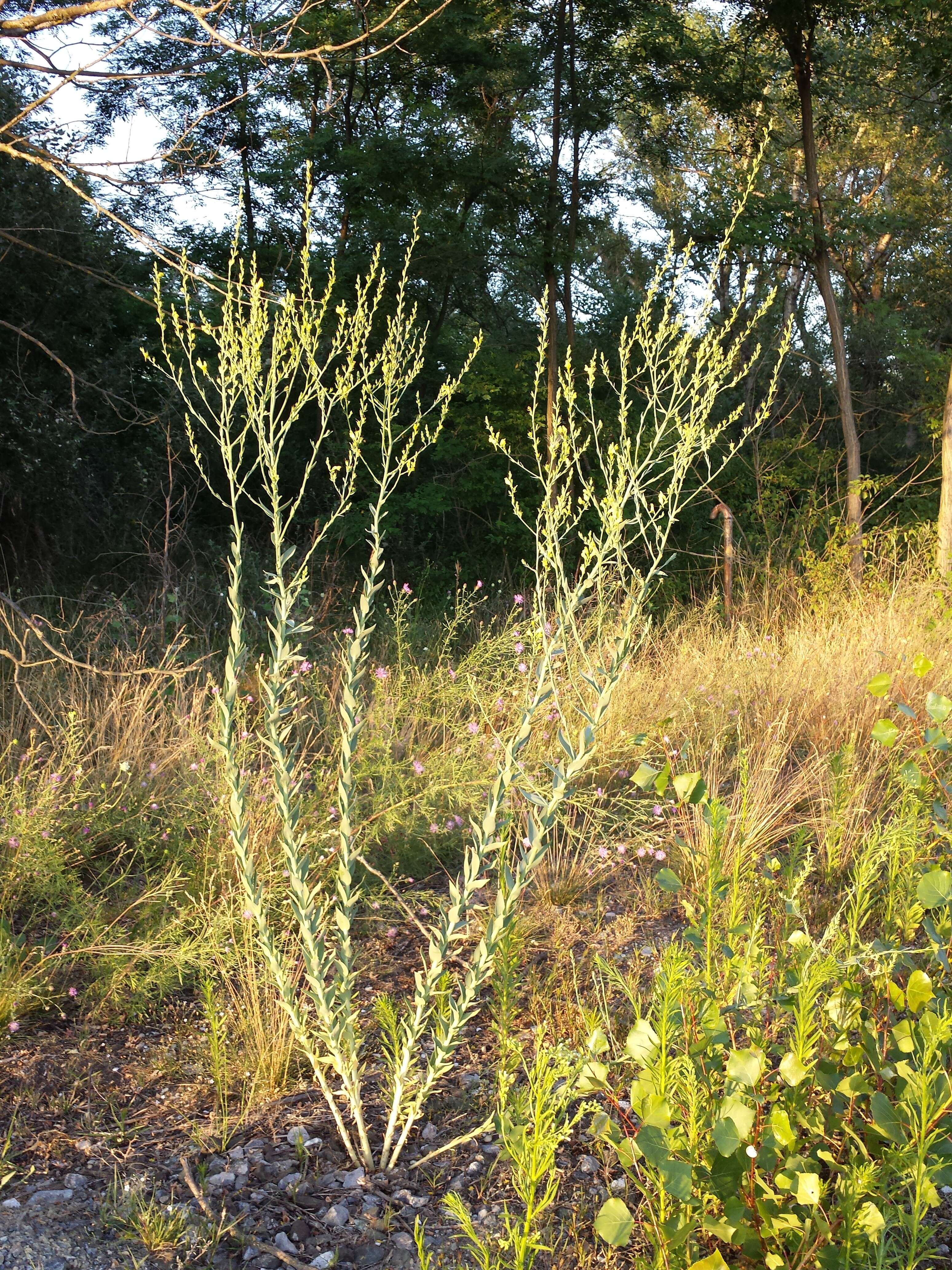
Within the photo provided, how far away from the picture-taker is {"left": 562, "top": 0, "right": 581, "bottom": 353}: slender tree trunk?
9.84 m

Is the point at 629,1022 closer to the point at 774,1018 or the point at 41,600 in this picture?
the point at 774,1018

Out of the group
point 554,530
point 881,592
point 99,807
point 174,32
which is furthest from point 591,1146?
point 174,32

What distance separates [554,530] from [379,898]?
153cm

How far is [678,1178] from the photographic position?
1.36m

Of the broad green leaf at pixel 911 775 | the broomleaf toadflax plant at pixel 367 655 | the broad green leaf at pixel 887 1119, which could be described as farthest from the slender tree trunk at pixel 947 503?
the broad green leaf at pixel 887 1119

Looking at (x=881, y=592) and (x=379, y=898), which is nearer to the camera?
(x=379, y=898)

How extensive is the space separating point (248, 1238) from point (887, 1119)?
1.15 metres

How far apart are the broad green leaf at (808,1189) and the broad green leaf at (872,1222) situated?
67 millimetres

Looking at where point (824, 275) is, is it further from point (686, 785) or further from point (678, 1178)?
point (678, 1178)

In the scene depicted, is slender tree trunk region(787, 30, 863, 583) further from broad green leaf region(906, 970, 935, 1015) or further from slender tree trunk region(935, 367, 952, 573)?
broad green leaf region(906, 970, 935, 1015)

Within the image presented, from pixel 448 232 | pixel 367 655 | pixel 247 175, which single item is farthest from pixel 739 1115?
pixel 247 175

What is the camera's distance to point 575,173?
10125 millimetres

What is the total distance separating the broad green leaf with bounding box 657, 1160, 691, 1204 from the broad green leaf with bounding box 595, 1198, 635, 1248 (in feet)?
0.24

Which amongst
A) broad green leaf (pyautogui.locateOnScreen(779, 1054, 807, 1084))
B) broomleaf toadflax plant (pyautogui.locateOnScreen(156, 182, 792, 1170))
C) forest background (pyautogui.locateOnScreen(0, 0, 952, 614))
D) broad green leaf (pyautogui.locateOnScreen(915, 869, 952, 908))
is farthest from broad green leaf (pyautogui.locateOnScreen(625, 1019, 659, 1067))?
forest background (pyautogui.locateOnScreen(0, 0, 952, 614))
